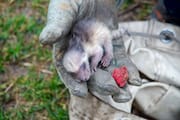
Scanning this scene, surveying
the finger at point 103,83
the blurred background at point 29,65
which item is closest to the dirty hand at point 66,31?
the finger at point 103,83

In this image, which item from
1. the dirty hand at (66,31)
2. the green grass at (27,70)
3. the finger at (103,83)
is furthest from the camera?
the green grass at (27,70)

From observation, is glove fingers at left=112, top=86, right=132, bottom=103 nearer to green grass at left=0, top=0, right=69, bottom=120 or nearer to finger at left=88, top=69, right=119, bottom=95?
finger at left=88, top=69, right=119, bottom=95

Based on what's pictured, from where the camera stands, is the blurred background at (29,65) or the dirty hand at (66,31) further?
the blurred background at (29,65)

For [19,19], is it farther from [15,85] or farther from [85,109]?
[85,109]

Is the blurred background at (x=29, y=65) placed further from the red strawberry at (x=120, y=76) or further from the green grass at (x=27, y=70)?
the red strawberry at (x=120, y=76)

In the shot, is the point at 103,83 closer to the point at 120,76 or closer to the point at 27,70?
the point at 120,76

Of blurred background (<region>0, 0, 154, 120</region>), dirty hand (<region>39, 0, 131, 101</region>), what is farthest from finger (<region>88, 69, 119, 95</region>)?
blurred background (<region>0, 0, 154, 120</region>)

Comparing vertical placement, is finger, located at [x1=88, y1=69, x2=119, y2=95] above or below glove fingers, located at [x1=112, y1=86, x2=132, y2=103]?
above

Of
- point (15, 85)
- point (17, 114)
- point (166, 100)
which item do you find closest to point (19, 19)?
point (15, 85)

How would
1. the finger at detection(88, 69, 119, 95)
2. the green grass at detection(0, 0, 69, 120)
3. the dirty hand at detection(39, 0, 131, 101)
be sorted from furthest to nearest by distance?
the green grass at detection(0, 0, 69, 120)
the finger at detection(88, 69, 119, 95)
the dirty hand at detection(39, 0, 131, 101)
